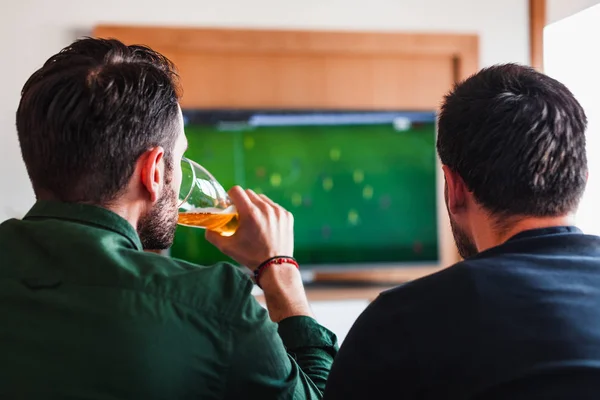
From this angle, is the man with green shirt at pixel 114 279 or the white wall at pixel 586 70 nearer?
the man with green shirt at pixel 114 279

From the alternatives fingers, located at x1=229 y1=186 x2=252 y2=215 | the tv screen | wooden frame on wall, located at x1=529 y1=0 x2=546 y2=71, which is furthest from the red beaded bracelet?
wooden frame on wall, located at x1=529 y1=0 x2=546 y2=71

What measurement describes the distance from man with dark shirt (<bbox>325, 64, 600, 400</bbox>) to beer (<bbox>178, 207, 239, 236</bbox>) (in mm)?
393

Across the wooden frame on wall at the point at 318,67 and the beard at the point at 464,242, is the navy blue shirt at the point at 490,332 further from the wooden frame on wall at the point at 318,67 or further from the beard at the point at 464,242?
the wooden frame on wall at the point at 318,67

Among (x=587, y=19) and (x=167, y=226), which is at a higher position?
(x=587, y=19)

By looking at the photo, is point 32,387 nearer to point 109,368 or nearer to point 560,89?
point 109,368

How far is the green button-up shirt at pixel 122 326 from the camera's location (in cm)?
77

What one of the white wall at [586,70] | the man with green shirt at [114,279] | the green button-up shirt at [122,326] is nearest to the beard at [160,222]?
the man with green shirt at [114,279]

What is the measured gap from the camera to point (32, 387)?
768 millimetres

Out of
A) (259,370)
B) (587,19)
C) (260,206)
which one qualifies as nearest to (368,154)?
(587,19)

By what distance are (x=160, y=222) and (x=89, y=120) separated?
19cm

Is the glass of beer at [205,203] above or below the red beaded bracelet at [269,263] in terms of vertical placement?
above

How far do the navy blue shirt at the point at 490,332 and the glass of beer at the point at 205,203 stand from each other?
0.42 m

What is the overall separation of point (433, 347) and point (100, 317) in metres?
0.38

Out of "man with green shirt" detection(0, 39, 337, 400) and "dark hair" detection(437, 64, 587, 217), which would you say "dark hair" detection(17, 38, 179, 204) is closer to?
"man with green shirt" detection(0, 39, 337, 400)
